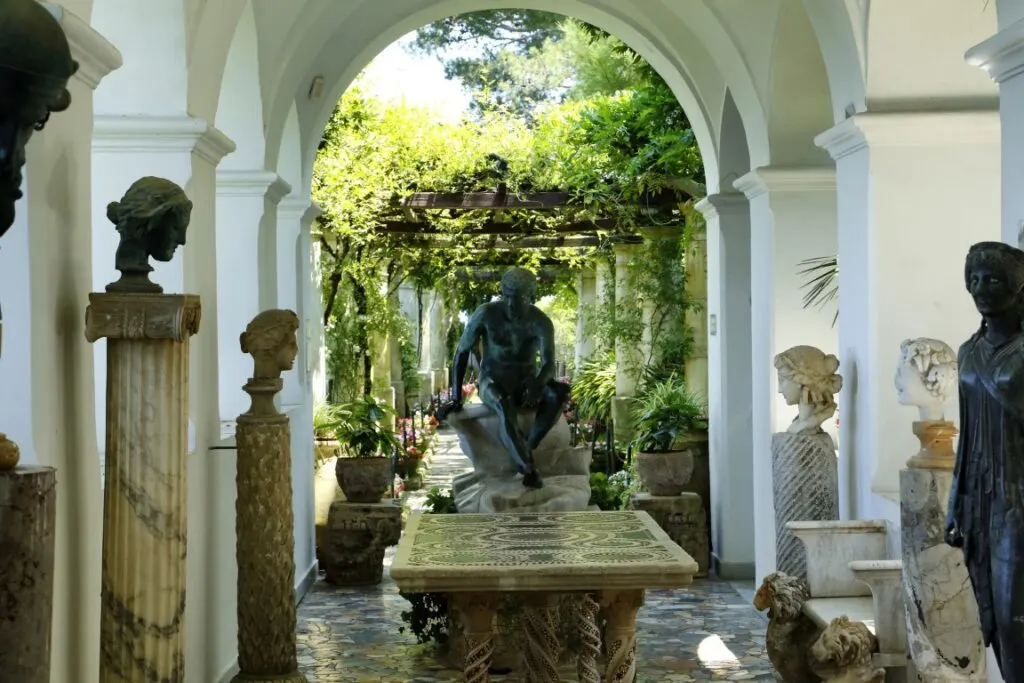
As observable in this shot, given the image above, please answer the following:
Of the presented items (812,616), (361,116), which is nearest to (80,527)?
(812,616)

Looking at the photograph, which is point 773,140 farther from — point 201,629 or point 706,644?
point 201,629

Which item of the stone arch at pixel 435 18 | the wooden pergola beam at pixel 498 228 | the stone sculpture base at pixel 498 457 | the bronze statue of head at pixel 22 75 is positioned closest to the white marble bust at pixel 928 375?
the stone sculpture base at pixel 498 457

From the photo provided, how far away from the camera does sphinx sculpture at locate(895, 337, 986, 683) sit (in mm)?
5074

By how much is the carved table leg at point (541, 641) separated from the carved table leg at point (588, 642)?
0.57ft

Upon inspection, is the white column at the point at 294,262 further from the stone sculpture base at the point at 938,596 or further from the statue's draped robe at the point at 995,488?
the statue's draped robe at the point at 995,488

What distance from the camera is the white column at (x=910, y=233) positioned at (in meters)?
6.72

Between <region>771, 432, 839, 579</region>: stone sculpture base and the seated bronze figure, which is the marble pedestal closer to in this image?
<region>771, 432, 839, 579</region>: stone sculpture base

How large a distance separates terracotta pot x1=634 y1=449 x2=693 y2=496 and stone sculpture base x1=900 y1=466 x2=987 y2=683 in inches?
226

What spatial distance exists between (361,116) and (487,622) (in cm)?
1027

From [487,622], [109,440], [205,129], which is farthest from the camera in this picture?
[205,129]

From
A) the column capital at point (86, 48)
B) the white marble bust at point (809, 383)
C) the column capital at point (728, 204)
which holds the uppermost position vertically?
the column capital at point (728, 204)

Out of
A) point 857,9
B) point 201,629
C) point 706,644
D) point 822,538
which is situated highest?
point 857,9

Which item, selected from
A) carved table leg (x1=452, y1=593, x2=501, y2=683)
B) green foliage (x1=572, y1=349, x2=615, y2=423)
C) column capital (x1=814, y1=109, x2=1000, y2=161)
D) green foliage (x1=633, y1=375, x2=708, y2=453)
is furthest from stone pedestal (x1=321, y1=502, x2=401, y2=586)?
green foliage (x1=572, y1=349, x2=615, y2=423)

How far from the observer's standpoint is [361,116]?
14.8m
